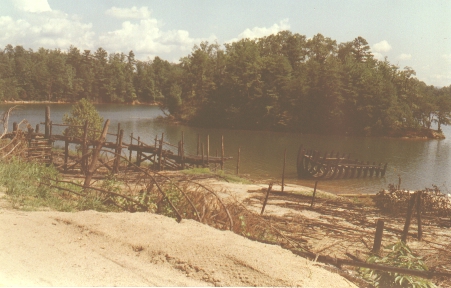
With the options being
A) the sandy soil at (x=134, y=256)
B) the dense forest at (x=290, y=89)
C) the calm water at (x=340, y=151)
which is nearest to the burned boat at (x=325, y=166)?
the calm water at (x=340, y=151)

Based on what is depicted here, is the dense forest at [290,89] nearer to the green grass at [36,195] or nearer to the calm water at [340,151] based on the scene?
the calm water at [340,151]

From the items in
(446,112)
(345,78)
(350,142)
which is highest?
(345,78)

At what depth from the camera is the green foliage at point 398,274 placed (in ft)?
21.8

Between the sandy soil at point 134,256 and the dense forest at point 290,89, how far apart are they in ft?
205

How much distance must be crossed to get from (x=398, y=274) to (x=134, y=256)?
457 cm

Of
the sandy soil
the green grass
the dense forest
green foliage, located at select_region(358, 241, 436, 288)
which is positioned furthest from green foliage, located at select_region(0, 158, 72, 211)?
the dense forest

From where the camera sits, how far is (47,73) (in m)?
95.5

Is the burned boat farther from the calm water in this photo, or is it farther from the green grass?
the green grass

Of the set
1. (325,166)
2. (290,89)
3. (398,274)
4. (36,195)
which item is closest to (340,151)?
(325,166)

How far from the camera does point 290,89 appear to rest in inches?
2785

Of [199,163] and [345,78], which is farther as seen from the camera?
[345,78]

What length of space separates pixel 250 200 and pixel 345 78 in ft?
185

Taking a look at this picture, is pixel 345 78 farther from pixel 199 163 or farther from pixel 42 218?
pixel 42 218

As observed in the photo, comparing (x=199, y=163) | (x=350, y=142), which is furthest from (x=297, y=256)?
(x=350, y=142)
